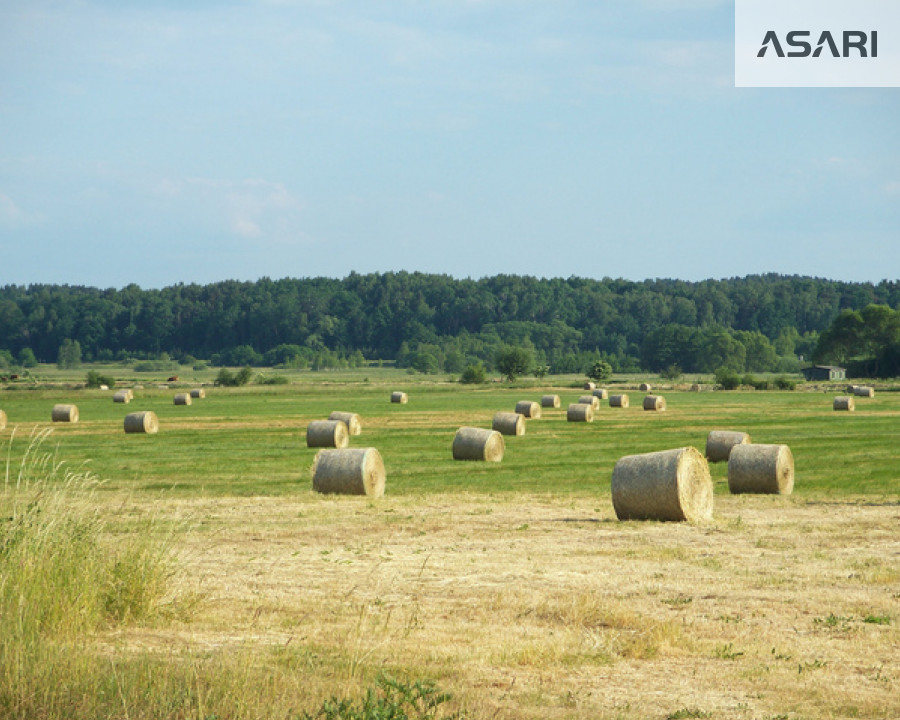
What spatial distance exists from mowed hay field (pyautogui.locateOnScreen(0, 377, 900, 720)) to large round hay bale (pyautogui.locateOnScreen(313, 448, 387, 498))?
431 millimetres

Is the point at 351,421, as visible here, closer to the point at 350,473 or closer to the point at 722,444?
the point at 722,444

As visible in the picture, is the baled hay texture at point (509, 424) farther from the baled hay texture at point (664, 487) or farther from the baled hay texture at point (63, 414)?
the baled hay texture at point (664, 487)

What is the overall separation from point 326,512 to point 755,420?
138 feet

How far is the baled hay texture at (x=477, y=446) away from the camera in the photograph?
3575cm

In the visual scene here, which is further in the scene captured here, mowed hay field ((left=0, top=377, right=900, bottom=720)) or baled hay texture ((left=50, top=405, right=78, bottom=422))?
baled hay texture ((left=50, top=405, right=78, bottom=422))

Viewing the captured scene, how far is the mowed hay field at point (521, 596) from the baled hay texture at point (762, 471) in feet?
2.11

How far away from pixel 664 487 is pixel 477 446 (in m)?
15.6

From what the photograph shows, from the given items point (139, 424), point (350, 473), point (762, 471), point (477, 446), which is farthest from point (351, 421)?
point (762, 471)

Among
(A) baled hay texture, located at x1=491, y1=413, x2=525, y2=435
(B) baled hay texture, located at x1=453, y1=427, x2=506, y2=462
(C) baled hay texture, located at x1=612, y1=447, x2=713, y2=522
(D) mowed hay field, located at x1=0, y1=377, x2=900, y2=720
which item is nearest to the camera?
(D) mowed hay field, located at x1=0, y1=377, x2=900, y2=720

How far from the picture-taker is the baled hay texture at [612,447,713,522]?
66.7ft

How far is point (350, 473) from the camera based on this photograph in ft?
83.4

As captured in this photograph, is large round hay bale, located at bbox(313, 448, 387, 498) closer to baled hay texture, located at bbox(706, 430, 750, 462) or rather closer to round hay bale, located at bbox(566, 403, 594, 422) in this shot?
baled hay texture, located at bbox(706, 430, 750, 462)

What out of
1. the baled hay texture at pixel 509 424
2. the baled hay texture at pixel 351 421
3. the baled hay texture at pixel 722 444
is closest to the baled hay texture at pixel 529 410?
the baled hay texture at pixel 509 424

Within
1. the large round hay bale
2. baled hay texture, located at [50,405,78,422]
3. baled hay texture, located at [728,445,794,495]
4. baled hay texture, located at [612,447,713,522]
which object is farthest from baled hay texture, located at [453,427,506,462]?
baled hay texture, located at [50,405,78,422]
